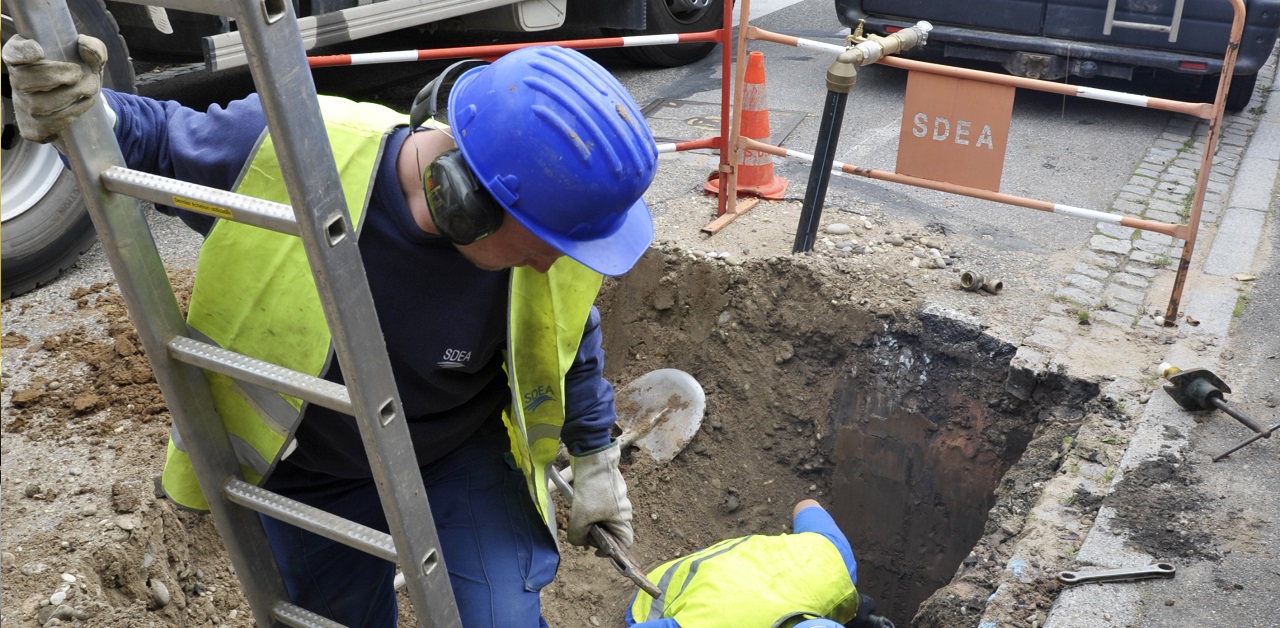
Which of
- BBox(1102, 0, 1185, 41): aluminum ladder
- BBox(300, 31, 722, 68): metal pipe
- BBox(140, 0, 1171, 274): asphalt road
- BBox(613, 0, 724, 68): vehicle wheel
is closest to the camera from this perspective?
BBox(300, 31, 722, 68): metal pipe

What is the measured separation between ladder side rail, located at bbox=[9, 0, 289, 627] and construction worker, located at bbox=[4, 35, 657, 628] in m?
0.05

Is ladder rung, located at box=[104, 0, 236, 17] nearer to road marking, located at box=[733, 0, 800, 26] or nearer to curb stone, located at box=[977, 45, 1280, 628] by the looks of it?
curb stone, located at box=[977, 45, 1280, 628]

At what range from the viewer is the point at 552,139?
6.16 ft

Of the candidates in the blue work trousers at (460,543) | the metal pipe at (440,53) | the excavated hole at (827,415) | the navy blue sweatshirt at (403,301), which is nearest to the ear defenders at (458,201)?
the navy blue sweatshirt at (403,301)

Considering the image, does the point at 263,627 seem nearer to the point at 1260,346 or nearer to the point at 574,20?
the point at 1260,346

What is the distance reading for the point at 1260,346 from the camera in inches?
162

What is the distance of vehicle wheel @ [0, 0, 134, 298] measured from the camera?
4.49 meters

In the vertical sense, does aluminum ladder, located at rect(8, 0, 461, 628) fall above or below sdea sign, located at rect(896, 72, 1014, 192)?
above

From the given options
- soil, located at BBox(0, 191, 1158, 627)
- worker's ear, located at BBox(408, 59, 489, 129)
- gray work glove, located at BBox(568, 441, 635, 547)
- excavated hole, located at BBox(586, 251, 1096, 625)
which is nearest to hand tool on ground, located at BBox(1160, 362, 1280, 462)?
soil, located at BBox(0, 191, 1158, 627)

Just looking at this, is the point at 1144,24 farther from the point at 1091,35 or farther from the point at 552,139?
the point at 552,139

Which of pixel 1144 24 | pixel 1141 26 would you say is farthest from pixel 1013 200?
pixel 1144 24

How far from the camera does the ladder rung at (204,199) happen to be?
1.59m

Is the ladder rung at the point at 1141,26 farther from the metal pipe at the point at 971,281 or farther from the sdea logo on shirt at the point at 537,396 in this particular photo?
the sdea logo on shirt at the point at 537,396

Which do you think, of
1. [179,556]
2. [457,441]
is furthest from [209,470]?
[179,556]
